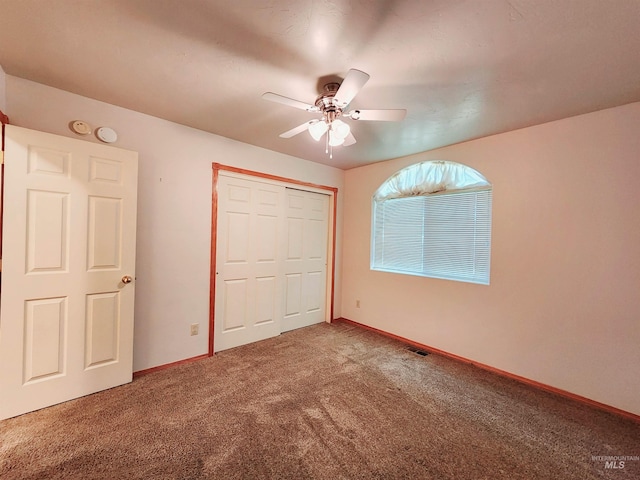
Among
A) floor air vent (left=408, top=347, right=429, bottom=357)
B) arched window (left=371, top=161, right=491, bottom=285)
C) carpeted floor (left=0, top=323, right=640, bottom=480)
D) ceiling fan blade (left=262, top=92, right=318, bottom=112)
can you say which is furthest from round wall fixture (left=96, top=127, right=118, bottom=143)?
floor air vent (left=408, top=347, right=429, bottom=357)

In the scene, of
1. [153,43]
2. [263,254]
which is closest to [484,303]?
[263,254]

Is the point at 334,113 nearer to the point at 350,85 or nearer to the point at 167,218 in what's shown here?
the point at 350,85

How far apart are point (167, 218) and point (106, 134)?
823mm

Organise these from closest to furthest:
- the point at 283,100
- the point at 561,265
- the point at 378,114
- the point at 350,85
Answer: the point at 350,85, the point at 283,100, the point at 378,114, the point at 561,265

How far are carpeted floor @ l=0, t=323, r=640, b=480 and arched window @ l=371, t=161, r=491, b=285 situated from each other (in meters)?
1.18

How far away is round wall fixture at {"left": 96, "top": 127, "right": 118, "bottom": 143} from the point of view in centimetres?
214

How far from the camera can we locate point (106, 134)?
2.16 metres

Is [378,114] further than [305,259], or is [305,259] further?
[305,259]

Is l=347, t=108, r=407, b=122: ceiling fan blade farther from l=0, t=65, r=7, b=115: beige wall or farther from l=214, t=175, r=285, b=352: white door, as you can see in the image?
l=0, t=65, r=7, b=115: beige wall

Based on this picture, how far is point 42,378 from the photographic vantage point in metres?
1.86

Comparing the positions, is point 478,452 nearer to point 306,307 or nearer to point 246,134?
point 306,307

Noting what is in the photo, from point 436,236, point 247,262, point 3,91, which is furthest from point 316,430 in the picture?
point 3,91

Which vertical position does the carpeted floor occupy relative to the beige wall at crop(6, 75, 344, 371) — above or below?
below

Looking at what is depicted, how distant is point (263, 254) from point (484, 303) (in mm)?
2554
